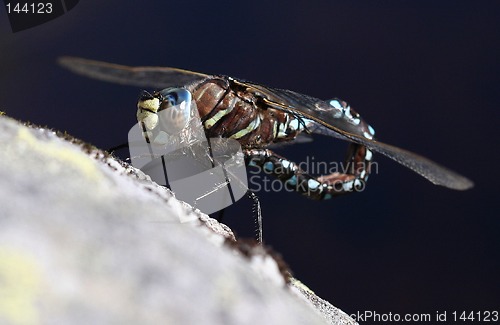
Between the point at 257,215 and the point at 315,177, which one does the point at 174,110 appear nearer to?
the point at 257,215

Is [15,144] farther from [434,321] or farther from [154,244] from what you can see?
[434,321]

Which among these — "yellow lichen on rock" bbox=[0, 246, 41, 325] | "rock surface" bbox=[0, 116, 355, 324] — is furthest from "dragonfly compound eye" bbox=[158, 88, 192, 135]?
"yellow lichen on rock" bbox=[0, 246, 41, 325]

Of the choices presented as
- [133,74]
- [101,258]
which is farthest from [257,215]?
[101,258]

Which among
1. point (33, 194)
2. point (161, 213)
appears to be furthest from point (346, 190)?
point (33, 194)

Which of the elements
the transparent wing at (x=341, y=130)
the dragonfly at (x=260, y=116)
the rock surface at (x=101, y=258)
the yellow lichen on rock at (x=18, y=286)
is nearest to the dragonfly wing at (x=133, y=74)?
the dragonfly at (x=260, y=116)

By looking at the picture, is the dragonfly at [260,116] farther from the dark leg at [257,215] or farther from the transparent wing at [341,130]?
the dark leg at [257,215]

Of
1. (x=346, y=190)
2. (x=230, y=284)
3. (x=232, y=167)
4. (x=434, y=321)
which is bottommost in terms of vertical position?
(x=434, y=321)

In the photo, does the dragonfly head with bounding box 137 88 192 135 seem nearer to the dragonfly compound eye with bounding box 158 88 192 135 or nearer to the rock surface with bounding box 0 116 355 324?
the dragonfly compound eye with bounding box 158 88 192 135
